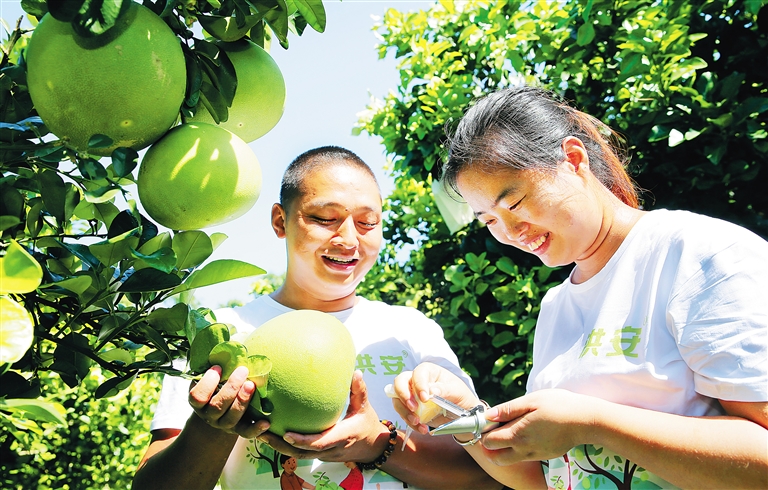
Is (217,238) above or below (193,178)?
below

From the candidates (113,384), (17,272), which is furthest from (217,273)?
(17,272)

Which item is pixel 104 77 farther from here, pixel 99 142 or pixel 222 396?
pixel 222 396

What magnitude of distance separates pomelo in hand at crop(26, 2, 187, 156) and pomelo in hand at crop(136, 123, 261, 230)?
64 millimetres

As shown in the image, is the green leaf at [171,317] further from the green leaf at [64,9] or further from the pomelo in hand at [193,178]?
the green leaf at [64,9]

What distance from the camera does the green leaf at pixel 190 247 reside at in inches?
42.0

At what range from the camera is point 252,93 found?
114 centimetres

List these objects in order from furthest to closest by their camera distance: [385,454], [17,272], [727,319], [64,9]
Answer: [385,454] < [727,319] < [64,9] < [17,272]

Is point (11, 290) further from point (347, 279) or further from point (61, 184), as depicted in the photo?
Answer: point (347, 279)

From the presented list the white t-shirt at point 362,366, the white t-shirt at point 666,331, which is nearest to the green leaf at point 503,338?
the white t-shirt at point 362,366

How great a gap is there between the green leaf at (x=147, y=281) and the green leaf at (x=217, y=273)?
66mm

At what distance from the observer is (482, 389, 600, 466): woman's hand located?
4.52 ft

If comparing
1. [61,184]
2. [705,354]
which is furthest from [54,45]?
[705,354]

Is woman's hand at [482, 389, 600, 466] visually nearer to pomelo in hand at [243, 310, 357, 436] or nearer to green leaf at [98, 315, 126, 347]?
pomelo in hand at [243, 310, 357, 436]

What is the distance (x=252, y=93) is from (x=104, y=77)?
0.28 metres
